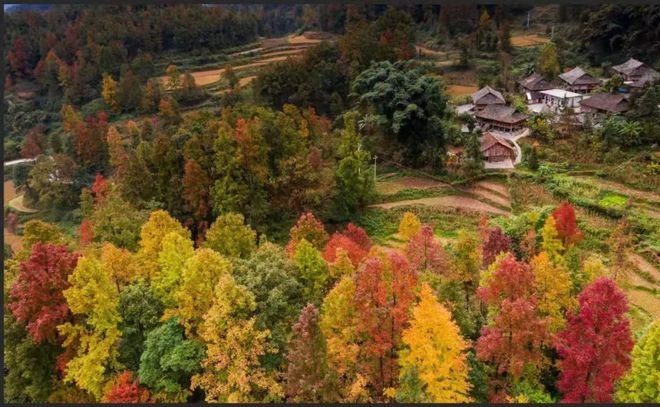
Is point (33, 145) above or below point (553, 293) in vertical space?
below

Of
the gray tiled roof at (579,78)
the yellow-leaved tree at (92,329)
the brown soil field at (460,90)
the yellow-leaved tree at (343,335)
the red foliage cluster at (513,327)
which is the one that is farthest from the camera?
the brown soil field at (460,90)

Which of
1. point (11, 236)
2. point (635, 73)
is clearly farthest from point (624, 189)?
point (11, 236)

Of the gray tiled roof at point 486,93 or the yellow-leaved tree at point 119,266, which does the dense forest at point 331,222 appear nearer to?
the yellow-leaved tree at point 119,266

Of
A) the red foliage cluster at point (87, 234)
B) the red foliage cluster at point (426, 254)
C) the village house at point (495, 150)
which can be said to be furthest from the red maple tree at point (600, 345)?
the red foliage cluster at point (87, 234)

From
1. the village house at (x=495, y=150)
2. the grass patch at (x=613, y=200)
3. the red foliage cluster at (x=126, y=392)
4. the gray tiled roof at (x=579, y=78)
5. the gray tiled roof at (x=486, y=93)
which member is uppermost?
the gray tiled roof at (x=579, y=78)

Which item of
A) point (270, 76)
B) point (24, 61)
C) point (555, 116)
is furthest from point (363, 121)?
point (24, 61)

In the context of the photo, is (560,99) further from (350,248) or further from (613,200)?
(350,248)

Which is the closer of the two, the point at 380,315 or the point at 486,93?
the point at 380,315
